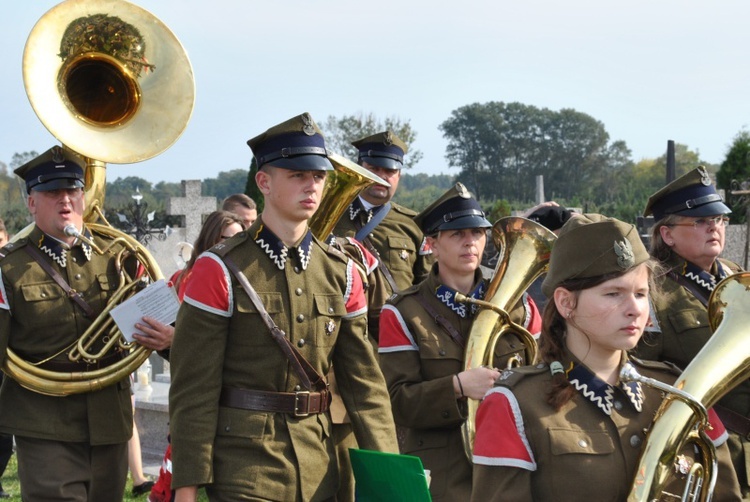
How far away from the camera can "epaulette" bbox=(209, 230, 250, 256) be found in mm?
4117

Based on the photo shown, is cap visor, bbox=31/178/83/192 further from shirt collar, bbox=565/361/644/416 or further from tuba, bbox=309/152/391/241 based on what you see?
A: shirt collar, bbox=565/361/644/416

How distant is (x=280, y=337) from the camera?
404 centimetres

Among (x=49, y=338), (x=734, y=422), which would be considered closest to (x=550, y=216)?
(x=734, y=422)

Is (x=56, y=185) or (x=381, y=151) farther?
(x=381, y=151)

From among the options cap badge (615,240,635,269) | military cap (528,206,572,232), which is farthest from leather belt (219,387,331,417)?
military cap (528,206,572,232)

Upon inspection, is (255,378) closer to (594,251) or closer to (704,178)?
(594,251)

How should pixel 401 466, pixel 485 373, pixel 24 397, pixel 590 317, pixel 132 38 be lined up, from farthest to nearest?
pixel 132 38
pixel 24 397
pixel 485 373
pixel 401 466
pixel 590 317

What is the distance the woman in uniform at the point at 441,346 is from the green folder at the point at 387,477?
596 mm

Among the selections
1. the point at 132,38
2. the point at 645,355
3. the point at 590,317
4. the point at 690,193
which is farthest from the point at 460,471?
the point at 132,38

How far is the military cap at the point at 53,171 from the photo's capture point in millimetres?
5773

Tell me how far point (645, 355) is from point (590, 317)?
176 cm

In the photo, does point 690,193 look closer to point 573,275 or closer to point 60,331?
point 573,275

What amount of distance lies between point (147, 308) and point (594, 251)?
10.4 feet

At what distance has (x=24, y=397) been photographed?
5.70m
